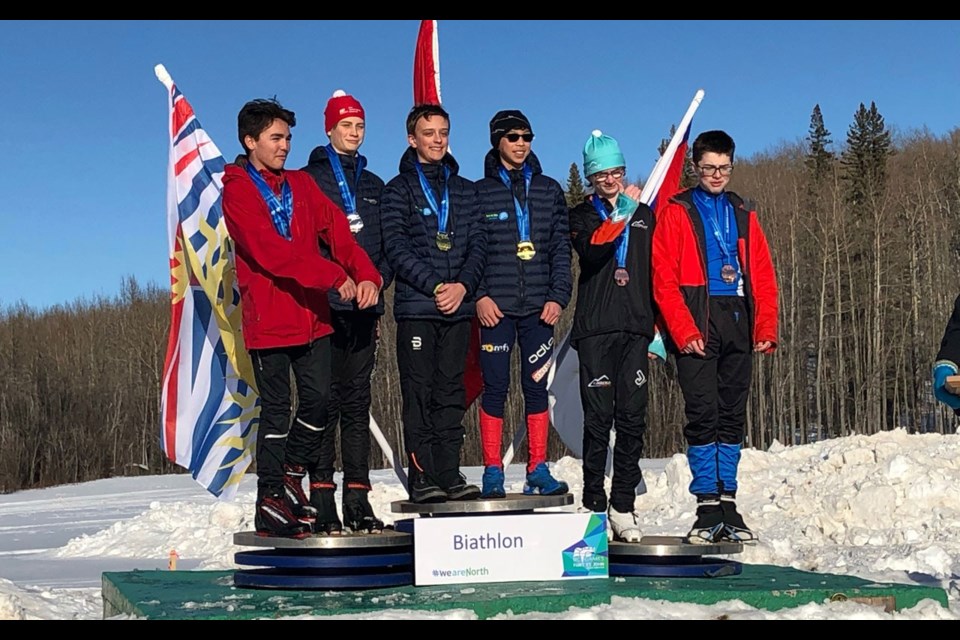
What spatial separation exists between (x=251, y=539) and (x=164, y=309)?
145 ft

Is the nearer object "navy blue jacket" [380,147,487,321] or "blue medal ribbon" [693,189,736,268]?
"navy blue jacket" [380,147,487,321]

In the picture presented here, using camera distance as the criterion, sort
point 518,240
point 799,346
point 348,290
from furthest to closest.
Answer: point 799,346
point 518,240
point 348,290

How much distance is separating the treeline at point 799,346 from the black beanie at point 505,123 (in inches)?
898

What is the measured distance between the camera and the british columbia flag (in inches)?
266

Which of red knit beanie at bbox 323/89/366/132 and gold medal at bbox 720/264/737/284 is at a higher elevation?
red knit beanie at bbox 323/89/366/132

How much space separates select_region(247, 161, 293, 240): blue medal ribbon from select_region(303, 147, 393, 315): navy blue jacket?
0.45m

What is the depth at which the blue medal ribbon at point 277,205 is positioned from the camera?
5242 millimetres

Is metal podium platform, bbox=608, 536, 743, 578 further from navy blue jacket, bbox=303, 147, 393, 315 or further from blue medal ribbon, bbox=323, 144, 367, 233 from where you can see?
blue medal ribbon, bbox=323, 144, 367, 233

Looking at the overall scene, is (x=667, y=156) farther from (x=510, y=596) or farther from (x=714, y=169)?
(x=510, y=596)

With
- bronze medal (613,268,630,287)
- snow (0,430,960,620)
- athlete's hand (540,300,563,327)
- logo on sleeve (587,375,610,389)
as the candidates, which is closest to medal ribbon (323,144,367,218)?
athlete's hand (540,300,563,327)

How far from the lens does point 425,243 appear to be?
5699 mm

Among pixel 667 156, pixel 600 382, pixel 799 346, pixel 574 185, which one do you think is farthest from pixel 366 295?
pixel 574 185

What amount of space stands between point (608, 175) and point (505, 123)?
631mm

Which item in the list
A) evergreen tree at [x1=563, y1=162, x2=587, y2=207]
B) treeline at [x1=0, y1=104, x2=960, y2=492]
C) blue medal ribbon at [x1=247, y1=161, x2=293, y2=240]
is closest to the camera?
blue medal ribbon at [x1=247, y1=161, x2=293, y2=240]
